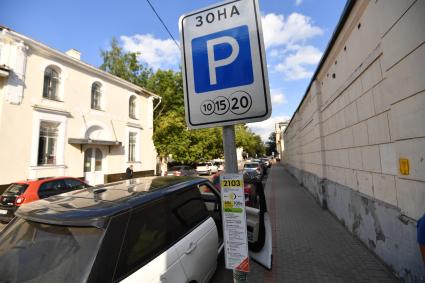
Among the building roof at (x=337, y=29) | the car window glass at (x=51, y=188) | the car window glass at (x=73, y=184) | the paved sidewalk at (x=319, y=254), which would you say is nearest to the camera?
the paved sidewalk at (x=319, y=254)

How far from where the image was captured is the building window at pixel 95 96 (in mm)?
15641

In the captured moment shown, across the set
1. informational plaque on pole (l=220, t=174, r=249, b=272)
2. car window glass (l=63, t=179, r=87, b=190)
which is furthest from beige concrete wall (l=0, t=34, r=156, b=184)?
informational plaque on pole (l=220, t=174, r=249, b=272)

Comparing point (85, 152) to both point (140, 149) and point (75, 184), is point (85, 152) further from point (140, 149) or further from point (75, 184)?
point (75, 184)

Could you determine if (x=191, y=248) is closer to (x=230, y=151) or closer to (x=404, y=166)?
(x=230, y=151)

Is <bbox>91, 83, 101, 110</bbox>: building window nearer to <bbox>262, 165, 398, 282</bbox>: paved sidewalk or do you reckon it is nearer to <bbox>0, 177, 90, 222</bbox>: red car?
<bbox>0, 177, 90, 222</bbox>: red car

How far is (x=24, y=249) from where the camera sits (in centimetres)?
193

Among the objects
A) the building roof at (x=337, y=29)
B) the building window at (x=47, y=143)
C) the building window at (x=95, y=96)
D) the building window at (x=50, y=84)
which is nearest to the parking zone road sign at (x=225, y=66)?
the building roof at (x=337, y=29)

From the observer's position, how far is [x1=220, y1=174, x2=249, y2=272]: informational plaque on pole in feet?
5.02

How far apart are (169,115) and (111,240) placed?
20455mm

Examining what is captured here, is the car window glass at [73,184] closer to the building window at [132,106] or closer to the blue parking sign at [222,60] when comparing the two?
the blue parking sign at [222,60]

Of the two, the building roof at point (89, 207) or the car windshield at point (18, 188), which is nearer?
the building roof at point (89, 207)

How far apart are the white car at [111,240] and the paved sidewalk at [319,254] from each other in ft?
7.02

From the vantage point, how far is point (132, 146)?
18859mm

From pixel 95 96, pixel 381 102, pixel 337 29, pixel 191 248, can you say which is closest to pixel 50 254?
pixel 191 248
